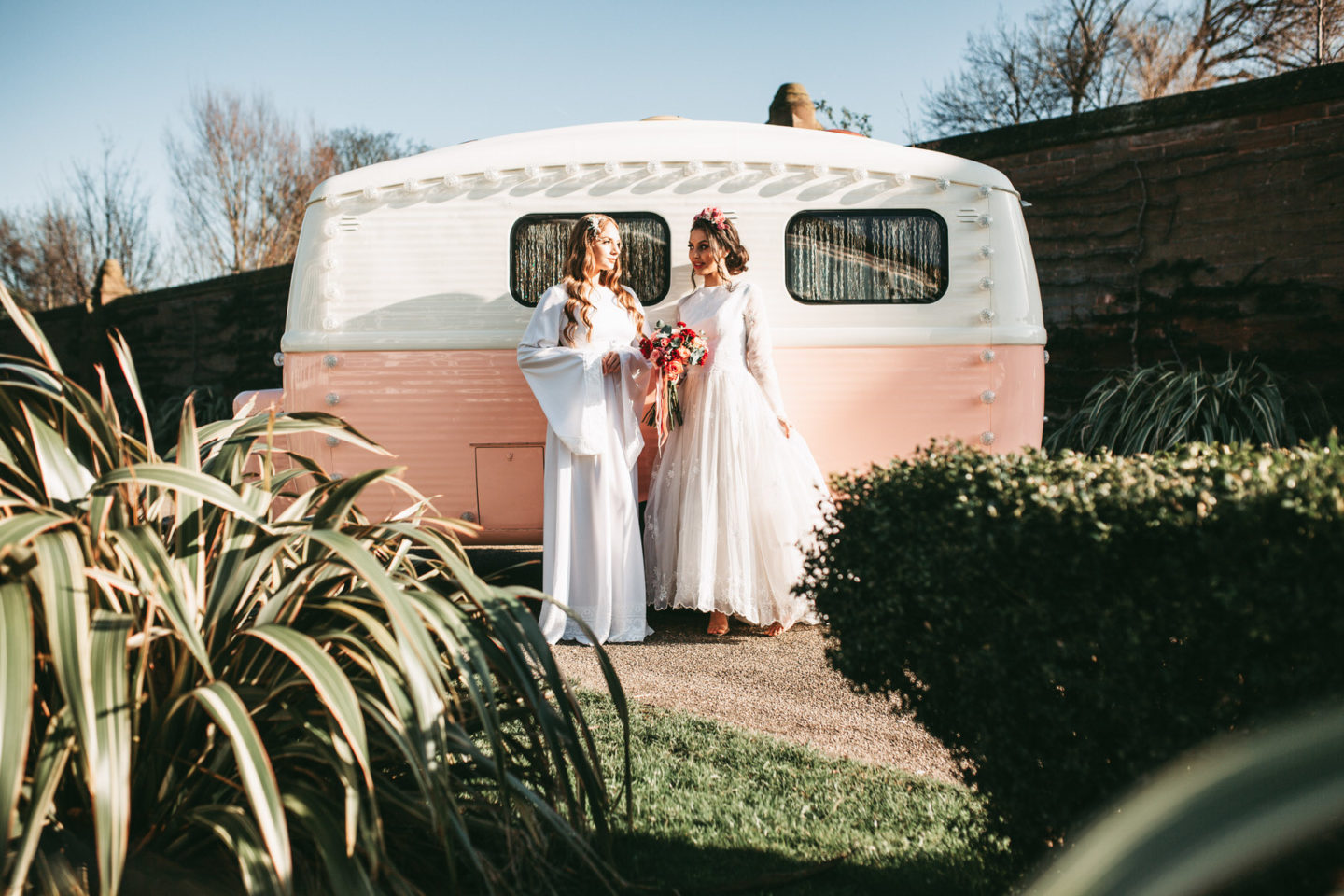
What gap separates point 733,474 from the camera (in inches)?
188

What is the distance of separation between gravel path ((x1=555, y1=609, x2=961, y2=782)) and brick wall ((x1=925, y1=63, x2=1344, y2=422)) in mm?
4398

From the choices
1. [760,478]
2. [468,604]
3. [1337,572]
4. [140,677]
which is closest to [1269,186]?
[760,478]

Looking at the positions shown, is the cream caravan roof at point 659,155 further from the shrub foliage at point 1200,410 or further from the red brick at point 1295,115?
the red brick at point 1295,115

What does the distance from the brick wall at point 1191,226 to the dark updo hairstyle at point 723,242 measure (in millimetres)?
4117

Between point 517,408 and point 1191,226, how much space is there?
569 centimetres

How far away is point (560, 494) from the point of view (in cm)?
479

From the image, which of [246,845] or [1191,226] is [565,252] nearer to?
[246,845]

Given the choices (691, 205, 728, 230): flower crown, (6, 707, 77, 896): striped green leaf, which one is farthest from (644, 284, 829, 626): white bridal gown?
(6, 707, 77, 896): striped green leaf

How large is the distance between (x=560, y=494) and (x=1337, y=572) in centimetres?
370

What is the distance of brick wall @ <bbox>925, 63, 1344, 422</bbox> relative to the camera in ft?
21.7

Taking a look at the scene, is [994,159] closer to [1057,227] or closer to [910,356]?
[1057,227]

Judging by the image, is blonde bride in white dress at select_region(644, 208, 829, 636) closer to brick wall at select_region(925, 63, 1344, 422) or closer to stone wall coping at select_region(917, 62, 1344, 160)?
brick wall at select_region(925, 63, 1344, 422)

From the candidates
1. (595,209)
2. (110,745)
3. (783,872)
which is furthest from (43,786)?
(595,209)

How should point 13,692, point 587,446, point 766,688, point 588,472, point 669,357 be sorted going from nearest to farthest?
point 13,692 < point 766,688 < point 669,357 < point 587,446 < point 588,472
